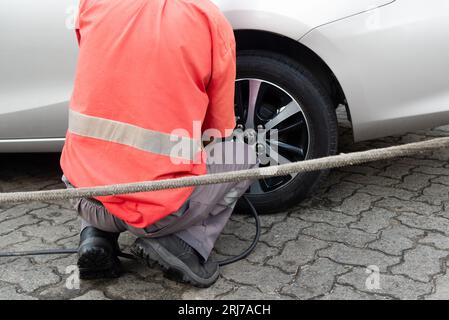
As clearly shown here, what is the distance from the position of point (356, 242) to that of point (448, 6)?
3.51 feet

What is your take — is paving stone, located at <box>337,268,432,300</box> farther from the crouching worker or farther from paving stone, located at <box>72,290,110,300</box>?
paving stone, located at <box>72,290,110,300</box>

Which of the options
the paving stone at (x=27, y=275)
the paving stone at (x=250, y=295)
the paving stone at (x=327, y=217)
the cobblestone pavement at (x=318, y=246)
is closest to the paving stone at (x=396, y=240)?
the cobblestone pavement at (x=318, y=246)

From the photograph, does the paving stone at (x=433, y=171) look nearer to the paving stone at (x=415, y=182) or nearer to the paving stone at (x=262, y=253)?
the paving stone at (x=415, y=182)

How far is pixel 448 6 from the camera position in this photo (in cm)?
242

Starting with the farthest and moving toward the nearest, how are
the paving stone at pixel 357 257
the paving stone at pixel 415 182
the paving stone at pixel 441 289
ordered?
the paving stone at pixel 415 182
the paving stone at pixel 357 257
the paving stone at pixel 441 289

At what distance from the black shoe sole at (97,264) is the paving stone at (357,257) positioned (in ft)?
2.74

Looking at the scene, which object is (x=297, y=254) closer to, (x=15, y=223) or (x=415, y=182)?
(x=415, y=182)

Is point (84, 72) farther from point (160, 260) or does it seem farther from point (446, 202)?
point (446, 202)

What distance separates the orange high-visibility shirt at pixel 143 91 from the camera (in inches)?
74.1

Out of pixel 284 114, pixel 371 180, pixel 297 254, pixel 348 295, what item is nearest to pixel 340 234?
pixel 297 254

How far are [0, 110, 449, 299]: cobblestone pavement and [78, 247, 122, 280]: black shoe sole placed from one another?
4 cm

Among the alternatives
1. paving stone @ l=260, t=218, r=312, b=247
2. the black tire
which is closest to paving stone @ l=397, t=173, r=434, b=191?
the black tire

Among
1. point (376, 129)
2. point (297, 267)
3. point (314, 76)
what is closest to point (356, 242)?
point (297, 267)

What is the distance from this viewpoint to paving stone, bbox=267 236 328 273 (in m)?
2.31
